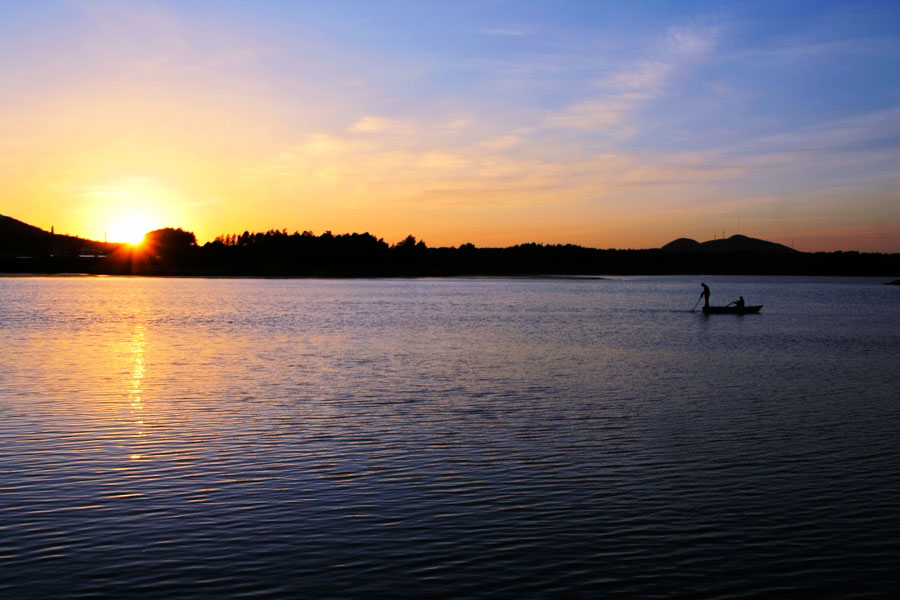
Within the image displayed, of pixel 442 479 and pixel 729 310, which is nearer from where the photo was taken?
pixel 442 479

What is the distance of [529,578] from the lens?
9.16 m

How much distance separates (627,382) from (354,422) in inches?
432

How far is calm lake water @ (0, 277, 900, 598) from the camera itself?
9281 mm

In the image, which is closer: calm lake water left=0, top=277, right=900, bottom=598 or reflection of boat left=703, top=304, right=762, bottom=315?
calm lake water left=0, top=277, right=900, bottom=598

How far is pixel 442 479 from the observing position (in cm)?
1330

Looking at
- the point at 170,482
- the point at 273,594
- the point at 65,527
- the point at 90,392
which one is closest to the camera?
the point at 273,594

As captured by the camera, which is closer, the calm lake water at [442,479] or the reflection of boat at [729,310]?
the calm lake water at [442,479]

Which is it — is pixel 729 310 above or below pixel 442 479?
above

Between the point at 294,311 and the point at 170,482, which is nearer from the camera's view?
the point at 170,482

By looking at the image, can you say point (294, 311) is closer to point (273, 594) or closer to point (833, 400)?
point (833, 400)

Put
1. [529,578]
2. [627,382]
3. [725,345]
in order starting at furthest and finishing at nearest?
1. [725,345]
2. [627,382]
3. [529,578]

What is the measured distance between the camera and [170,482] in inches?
506

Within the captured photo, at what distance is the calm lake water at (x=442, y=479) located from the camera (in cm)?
928

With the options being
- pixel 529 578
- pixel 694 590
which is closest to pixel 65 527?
pixel 529 578
